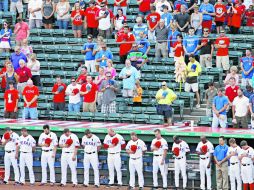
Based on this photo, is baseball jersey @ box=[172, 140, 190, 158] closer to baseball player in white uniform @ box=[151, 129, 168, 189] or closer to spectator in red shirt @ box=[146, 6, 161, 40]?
baseball player in white uniform @ box=[151, 129, 168, 189]

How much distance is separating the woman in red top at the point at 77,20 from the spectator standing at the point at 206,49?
14.2 feet

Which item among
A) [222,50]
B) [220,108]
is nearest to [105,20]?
[222,50]

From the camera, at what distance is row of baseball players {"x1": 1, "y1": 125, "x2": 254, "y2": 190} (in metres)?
32.9

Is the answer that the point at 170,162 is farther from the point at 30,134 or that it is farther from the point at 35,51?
the point at 35,51

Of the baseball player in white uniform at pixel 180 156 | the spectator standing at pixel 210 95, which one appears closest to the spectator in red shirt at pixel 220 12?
the spectator standing at pixel 210 95

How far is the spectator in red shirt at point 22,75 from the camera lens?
3778cm

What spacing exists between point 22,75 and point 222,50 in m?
6.03

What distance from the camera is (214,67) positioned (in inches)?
Result: 1501

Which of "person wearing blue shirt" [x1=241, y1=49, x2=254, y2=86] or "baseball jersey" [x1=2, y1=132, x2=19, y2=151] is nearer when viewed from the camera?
"baseball jersey" [x1=2, y1=132, x2=19, y2=151]

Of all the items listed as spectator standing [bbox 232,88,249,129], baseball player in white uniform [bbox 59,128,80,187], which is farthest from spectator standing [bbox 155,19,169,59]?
baseball player in white uniform [bbox 59,128,80,187]

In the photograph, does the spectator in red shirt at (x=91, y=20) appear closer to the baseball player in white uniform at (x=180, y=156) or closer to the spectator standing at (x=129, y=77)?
the spectator standing at (x=129, y=77)

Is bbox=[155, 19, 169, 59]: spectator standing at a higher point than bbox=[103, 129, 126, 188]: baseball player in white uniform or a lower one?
higher

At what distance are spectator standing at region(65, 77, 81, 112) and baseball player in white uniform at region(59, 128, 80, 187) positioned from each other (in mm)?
2641

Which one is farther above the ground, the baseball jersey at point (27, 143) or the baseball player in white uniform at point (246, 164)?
the baseball jersey at point (27, 143)
